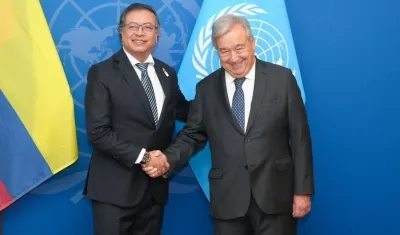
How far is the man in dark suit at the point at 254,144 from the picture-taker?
7.50 ft

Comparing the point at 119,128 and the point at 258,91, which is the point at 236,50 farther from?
the point at 119,128

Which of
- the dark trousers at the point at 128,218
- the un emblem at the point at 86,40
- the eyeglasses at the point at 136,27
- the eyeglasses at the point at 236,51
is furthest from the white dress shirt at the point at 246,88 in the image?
the un emblem at the point at 86,40

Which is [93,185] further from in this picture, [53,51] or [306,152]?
[306,152]

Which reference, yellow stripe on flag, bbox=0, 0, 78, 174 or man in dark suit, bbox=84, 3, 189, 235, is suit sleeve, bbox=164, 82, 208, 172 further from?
yellow stripe on flag, bbox=0, 0, 78, 174

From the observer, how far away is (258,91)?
231 centimetres

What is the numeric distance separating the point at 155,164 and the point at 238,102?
0.48 m

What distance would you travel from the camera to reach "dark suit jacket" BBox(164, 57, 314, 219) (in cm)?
228

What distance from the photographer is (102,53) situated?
3.04m

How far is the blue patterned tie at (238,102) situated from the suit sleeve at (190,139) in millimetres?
193

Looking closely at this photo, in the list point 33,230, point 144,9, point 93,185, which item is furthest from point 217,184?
point 33,230

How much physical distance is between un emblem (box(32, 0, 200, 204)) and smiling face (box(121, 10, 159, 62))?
0.55m

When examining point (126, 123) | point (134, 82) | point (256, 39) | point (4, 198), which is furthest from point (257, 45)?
point (4, 198)

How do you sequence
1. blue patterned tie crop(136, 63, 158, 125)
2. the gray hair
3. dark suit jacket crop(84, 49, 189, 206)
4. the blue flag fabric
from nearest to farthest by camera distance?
1. the gray hair
2. dark suit jacket crop(84, 49, 189, 206)
3. blue patterned tie crop(136, 63, 158, 125)
4. the blue flag fabric

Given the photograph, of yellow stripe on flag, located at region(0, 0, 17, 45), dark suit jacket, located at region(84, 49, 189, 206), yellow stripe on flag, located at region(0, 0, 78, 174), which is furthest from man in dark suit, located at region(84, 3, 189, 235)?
yellow stripe on flag, located at region(0, 0, 17, 45)
